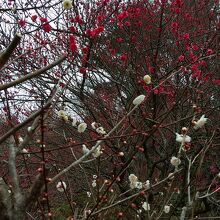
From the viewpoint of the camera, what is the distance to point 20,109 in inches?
282

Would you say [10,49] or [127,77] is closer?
[10,49]

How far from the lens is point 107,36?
7.89 meters

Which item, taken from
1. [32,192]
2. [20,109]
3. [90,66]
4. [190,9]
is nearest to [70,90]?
[90,66]

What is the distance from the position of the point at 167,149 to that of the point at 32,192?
4.76 metres

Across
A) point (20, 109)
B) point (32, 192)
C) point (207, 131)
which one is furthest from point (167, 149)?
point (32, 192)

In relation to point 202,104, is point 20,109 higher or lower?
higher

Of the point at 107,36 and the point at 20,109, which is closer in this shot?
the point at 20,109

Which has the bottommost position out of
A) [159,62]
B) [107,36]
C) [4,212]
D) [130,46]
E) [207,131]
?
[207,131]

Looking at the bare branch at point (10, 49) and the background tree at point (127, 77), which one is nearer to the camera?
the bare branch at point (10, 49)

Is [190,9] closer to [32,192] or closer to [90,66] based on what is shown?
[90,66]

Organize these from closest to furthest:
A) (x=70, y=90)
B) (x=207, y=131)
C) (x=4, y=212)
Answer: (x=4, y=212) < (x=207, y=131) < (x=70, y=90)

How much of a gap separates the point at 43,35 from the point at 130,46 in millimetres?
1696

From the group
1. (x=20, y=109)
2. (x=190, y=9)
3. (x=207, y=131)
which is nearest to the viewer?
(x=207, y=131)

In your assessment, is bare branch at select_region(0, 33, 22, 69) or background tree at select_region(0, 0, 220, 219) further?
background tree at select_region(0, 0, 220, 219)
